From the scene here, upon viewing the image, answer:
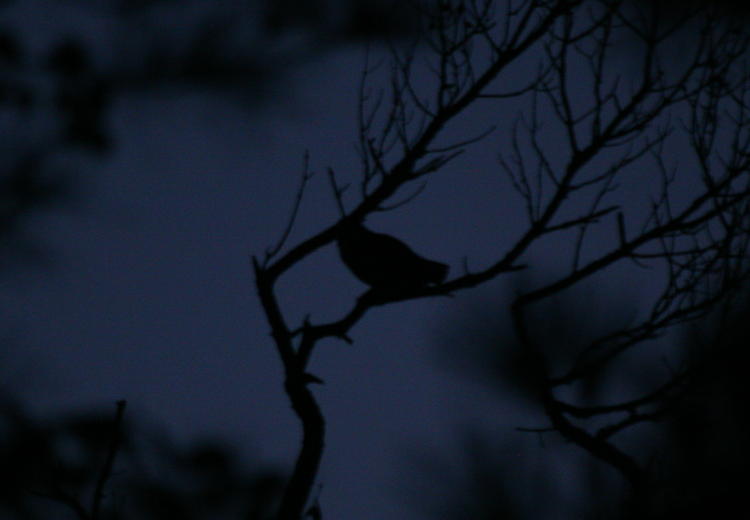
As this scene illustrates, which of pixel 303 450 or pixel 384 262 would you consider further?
pixel 384 262

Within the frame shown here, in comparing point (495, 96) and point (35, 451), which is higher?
point (495, 96)

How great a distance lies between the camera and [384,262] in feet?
9.75

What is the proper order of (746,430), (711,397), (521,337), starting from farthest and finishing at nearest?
(521,337), (711,397), (746,430)

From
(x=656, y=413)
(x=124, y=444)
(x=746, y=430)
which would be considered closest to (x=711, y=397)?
(x=656, y=413)

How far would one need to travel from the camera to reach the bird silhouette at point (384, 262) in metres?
2.89

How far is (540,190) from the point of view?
2291 millimetres

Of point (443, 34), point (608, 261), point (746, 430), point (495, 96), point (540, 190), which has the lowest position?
point (746, 430)

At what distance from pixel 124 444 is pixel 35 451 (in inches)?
10.7

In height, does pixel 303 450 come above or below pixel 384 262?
below

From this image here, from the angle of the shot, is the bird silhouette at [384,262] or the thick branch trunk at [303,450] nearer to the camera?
the thick branch trunk at [303,450]

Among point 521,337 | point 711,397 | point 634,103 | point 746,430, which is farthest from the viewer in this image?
point 521,337

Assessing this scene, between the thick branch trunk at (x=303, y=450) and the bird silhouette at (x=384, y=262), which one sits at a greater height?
the bird silhouette at (x=384, y=262)

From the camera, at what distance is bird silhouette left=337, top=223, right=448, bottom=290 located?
2.89 meters

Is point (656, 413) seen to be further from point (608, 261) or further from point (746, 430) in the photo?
point (746, 430)
